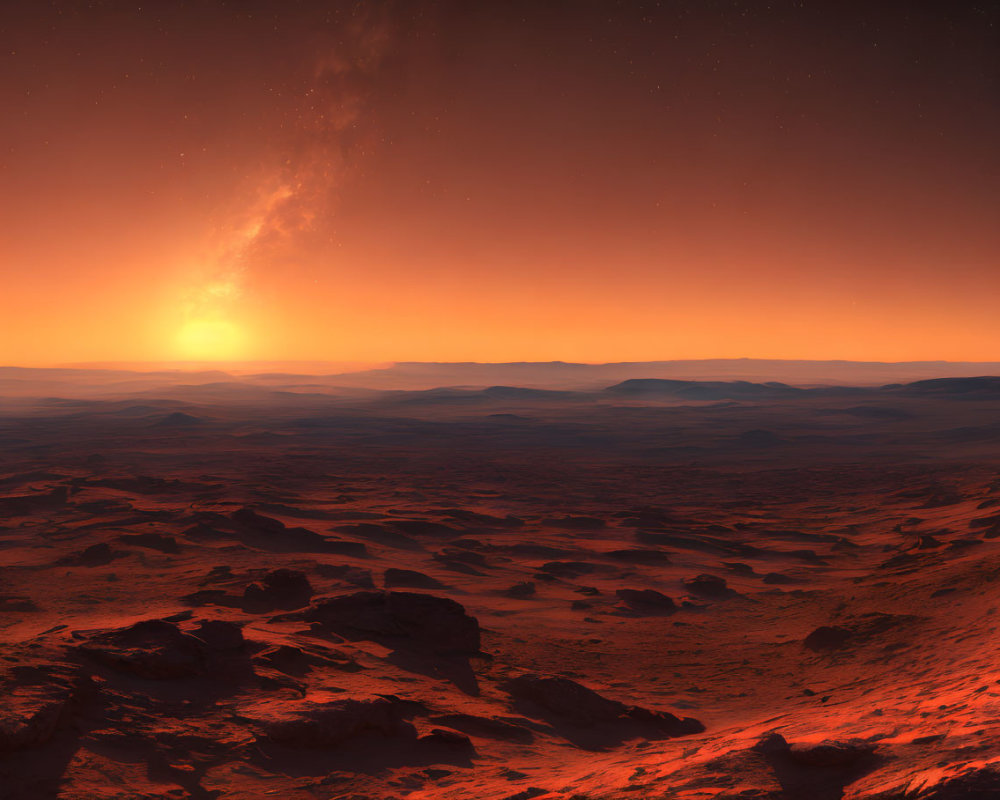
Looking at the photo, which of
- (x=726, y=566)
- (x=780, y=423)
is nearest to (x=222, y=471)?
(x=726, y=566)

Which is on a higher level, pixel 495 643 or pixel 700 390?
pixel 700 390

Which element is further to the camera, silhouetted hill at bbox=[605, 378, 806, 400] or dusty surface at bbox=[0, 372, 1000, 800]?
silhouetted hill at bbox=[605, 378, 806, 400]

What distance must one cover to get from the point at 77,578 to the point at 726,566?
15.5 metres

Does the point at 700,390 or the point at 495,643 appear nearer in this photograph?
the point at 495,643

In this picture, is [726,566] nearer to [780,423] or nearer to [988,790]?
[988,790]

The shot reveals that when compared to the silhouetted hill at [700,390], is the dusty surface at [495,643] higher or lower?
lower

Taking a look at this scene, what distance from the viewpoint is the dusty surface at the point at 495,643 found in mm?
6059

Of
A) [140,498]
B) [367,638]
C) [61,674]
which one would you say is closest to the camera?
[61,674]

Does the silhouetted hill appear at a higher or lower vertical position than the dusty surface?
higher

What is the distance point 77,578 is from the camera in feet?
46.7

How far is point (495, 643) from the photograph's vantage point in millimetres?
11383

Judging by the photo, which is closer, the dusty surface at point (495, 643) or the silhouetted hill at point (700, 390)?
the dusty surface at point (495, 643)

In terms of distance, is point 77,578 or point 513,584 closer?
point 77,578

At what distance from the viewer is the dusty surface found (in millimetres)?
6059
